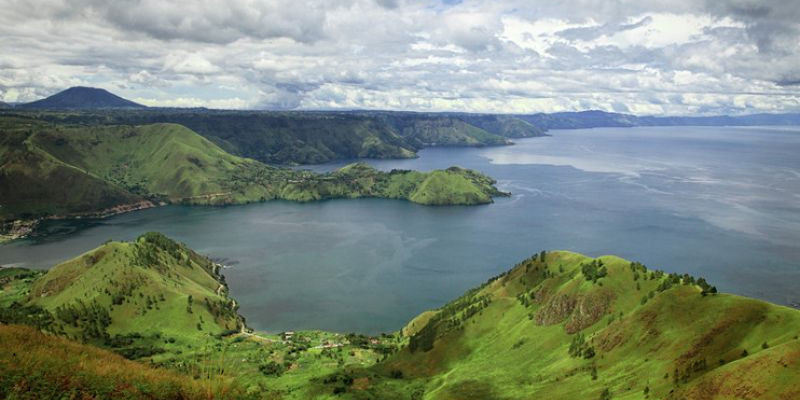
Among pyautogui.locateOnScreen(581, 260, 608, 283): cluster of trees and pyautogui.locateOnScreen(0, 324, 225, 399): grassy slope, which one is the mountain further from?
pyautogui.locateOnScreen(581, 260, 608, 283): cluster of trees

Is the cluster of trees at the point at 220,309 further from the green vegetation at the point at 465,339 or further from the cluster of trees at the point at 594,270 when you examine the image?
the cluster of trees at the point at 594,270

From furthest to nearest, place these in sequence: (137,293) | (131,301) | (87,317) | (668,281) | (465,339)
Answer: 1. (137,293)
2. (131,301)
3. (87,317)
4. (465,339)
5. (668,281)

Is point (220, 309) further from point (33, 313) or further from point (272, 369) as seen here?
point (272, 369)

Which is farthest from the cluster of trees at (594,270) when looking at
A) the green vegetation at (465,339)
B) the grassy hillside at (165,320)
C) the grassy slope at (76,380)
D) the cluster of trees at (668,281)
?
the grassy slope at (76,380)

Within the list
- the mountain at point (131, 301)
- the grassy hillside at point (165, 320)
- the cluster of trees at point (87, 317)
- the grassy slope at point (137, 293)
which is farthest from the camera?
the grassy slope at point (137, 293)

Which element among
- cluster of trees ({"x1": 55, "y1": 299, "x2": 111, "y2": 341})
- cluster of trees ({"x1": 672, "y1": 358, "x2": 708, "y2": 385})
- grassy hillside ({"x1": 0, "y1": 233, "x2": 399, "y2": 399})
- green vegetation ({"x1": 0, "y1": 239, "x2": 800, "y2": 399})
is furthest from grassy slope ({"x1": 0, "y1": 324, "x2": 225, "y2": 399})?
cluster of trees ({"x1": 55, "y1": 299, "x2": 111, "y2": 341})

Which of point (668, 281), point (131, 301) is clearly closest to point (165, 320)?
point (131, 301)
